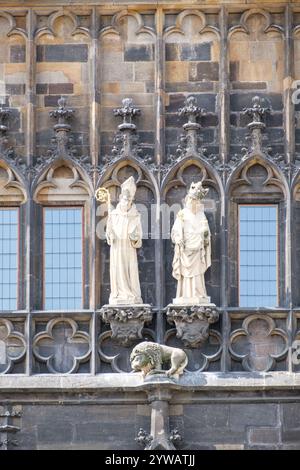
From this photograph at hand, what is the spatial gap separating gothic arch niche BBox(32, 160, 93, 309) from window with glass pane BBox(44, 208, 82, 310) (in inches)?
3.4

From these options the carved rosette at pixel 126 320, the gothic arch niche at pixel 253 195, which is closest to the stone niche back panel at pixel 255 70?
the gothic arch niche at pixel 253 195

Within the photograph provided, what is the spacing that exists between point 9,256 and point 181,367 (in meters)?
3.11

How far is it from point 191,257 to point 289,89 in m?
2.92

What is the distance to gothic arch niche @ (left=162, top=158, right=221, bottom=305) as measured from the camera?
44.0 metres

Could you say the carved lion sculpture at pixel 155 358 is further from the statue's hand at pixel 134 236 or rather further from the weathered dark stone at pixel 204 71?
the weathered dark stone at pixel 204 71

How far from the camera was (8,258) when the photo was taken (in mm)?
44312

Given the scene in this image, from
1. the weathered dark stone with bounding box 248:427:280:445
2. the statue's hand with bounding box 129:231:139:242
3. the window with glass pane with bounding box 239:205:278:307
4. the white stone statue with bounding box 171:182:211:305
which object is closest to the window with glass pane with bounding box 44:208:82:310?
the statue's hand with bounding box 129:231:139:242

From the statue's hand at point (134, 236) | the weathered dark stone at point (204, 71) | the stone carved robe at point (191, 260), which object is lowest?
the stone carved robe at point (191, 260)

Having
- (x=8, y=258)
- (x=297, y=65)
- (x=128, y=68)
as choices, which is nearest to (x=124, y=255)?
(x=8, y=258)

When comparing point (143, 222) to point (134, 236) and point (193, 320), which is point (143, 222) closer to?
point (134, 236)

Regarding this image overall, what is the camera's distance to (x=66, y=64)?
147ft

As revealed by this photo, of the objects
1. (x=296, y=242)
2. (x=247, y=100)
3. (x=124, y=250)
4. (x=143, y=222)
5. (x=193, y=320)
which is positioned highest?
(x=247, y=100)

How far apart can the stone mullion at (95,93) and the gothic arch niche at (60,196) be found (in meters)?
0.40

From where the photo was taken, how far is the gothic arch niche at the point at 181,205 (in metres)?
44.0
